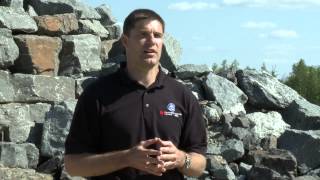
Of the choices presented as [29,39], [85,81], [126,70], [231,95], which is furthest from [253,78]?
[126,70]

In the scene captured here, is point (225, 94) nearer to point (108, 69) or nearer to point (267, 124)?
point (267, 124)

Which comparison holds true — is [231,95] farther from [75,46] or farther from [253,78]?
[75,46]

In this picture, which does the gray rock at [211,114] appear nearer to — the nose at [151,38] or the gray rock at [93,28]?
the gray rock at [93,28]

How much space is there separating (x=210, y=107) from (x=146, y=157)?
8.09m

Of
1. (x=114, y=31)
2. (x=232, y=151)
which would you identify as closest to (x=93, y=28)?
(x=114, y=31)

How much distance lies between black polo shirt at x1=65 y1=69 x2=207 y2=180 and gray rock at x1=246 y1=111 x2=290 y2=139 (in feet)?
25.8

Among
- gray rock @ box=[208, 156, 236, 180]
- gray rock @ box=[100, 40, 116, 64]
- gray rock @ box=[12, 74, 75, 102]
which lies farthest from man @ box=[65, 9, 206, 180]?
gray rock @ box=[100, 40, 116, 64]

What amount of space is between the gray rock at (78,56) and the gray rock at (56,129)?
179 cm

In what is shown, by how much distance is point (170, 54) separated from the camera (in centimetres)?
1293

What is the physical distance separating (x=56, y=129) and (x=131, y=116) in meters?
6.80

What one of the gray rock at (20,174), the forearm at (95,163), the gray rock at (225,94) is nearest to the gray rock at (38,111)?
the gray rock at (20,174)

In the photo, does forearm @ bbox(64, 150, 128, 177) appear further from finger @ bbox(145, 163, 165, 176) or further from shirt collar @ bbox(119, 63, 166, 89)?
shirt collar @ bbox(119, 63, 166, 89)

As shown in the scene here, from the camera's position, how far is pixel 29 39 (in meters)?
12.1

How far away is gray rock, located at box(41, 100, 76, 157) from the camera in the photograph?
34.8ft
